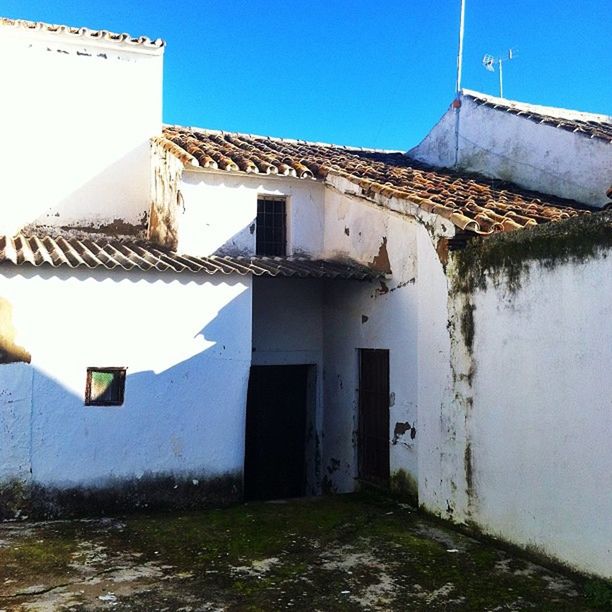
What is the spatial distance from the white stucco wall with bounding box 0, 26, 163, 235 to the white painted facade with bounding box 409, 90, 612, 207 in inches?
229

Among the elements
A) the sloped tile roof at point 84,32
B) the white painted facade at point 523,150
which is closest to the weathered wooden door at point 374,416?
the white painted facade at point 523,150

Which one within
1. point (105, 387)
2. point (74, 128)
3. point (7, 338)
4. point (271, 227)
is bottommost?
point (105, 387)

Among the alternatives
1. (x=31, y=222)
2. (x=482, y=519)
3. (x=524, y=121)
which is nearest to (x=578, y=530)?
(x=482, y=519)

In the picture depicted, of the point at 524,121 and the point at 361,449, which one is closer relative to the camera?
the point at 361,449

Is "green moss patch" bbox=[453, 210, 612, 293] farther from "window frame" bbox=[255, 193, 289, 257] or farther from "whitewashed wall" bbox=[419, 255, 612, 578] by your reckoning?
"window frame" bbox=[255, 193, 289, 257]

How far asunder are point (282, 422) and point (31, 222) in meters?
5.45

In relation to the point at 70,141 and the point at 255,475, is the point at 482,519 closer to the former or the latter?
the point at 255,475

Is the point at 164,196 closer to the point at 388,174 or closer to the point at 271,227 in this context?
the point at 271,227

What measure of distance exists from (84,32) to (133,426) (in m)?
7.36

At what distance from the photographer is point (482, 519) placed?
24.1ft

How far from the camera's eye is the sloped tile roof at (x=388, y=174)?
8.21m

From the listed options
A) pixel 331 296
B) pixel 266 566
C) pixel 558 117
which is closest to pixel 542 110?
pixel 558 117

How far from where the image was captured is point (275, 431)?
1131cm

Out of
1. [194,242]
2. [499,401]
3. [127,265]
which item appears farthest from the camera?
[194,242]
